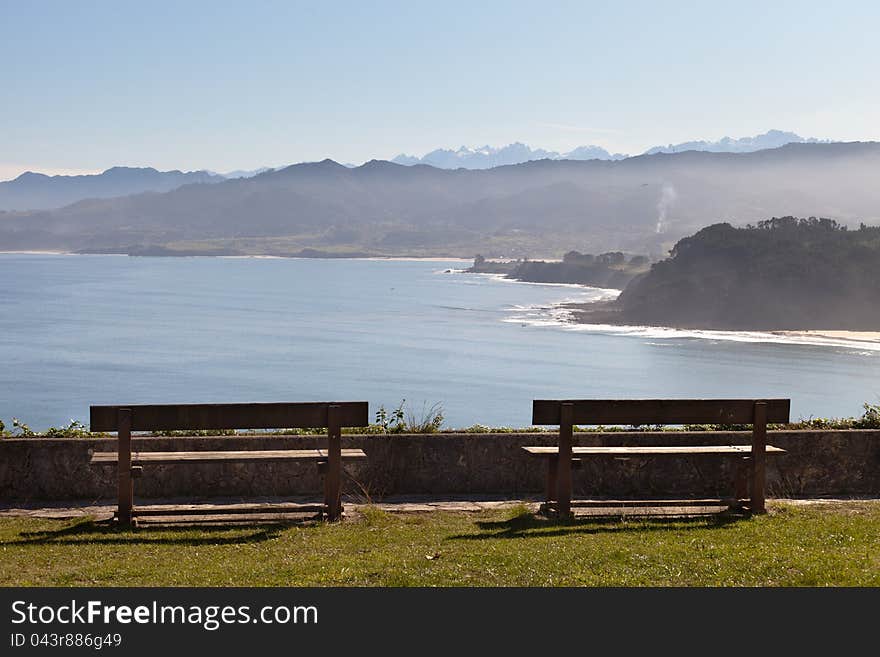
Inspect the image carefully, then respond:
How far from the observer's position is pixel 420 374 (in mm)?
95125

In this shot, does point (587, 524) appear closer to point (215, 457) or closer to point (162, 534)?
point (215, 457)

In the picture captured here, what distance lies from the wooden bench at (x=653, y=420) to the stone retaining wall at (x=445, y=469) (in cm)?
139

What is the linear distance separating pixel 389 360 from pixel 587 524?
95.0m

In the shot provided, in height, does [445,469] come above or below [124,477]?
below

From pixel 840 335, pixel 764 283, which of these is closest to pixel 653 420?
pixel 840 335

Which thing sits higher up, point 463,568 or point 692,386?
point 463,568

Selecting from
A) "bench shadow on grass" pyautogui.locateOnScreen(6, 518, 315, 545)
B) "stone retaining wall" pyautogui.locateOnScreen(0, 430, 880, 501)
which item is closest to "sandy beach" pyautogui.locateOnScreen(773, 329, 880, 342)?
"stone retaining wall" pyautogui.locateOnScreen(0, 430, 880, 501)

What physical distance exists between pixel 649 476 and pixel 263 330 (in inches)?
4868

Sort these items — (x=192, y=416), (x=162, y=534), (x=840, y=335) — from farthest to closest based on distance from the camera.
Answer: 1. (x=840, y=335)
2. (x=192, y=416)
3. (x=162, y=534)

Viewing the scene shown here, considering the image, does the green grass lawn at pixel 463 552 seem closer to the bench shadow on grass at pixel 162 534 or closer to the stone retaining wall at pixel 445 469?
the bench shadow on grass at pixel 162 534

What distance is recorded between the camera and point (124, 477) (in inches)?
336

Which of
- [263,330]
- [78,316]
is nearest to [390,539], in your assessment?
[263,330]

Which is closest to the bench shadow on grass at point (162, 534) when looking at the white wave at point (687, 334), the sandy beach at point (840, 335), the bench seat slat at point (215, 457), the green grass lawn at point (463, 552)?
the green grass lawn at point (463, 552)
